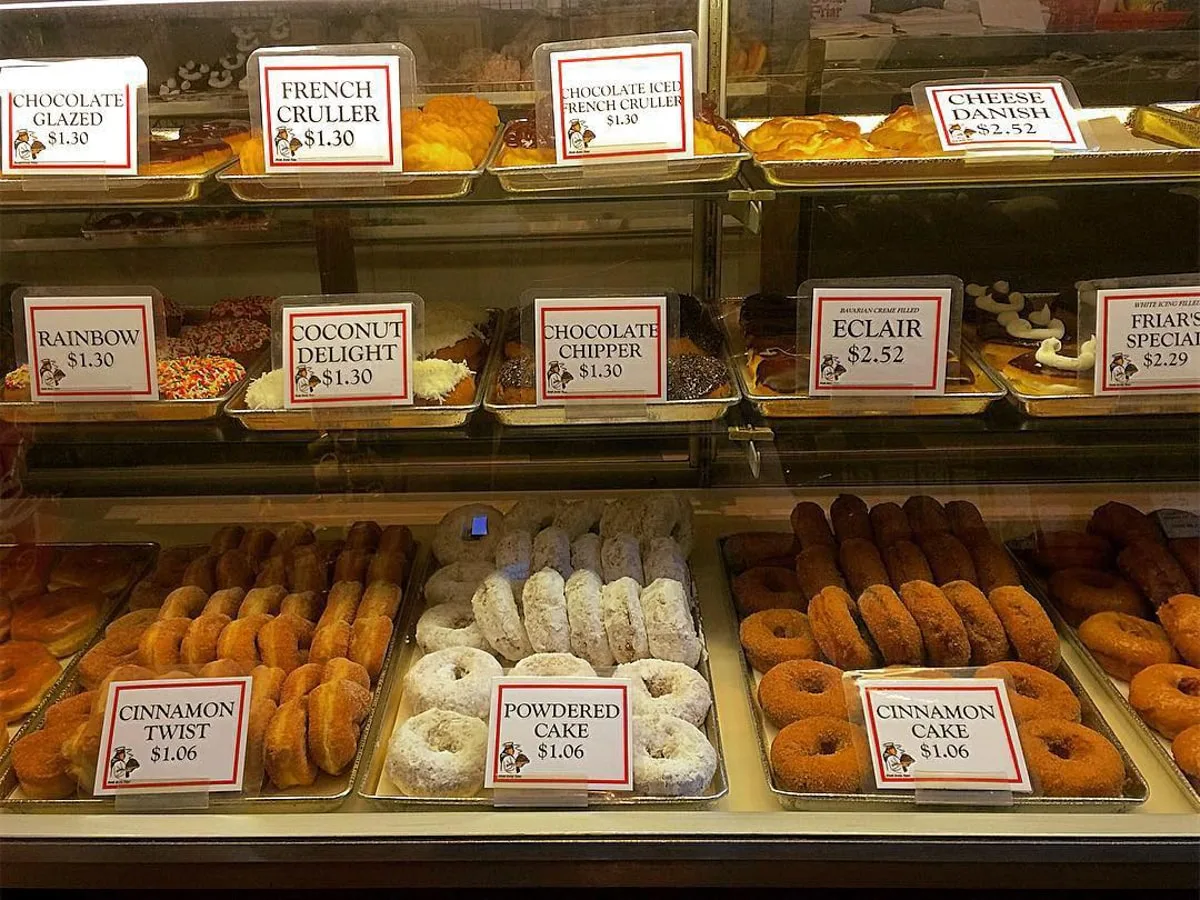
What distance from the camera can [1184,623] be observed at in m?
→ 1.71

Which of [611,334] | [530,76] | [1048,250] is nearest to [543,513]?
[611,334]

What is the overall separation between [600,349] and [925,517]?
0.83 meters

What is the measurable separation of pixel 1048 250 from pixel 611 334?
0.97 m

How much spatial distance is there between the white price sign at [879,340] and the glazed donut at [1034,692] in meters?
0.45

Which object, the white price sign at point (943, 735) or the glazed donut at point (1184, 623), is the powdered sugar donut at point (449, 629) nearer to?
the white price sign at point (943, 735)

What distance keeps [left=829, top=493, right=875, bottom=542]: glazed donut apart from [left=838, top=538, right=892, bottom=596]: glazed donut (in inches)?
1.7

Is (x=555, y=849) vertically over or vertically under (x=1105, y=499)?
under

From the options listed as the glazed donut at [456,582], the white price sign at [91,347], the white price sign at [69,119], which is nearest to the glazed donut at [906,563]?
the glazed donut at [456,582]

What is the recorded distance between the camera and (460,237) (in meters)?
1.96

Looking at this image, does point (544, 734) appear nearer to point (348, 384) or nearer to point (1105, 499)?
point (348, 384)

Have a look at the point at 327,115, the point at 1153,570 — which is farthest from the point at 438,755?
the point at 1153,570

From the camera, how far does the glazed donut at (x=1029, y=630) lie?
1.70 meters

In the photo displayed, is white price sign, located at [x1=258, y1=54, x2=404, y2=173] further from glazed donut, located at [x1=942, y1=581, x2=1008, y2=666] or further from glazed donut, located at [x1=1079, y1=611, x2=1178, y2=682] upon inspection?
glazed donut, located at [x1=1079, y1=611, x2=1178, y2=682]

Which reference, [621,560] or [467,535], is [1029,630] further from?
[467,535]
